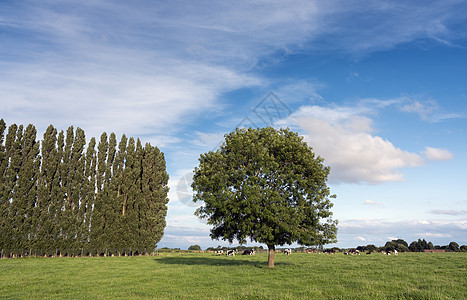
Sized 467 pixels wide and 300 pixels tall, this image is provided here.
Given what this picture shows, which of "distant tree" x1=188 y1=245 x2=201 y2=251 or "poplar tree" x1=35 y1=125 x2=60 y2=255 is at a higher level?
"poplar tree" x1=35 y1=125 x2=60 y2=255

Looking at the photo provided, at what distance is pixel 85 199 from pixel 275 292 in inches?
2159

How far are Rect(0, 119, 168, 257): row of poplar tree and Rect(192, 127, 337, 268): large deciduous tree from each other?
114 ft

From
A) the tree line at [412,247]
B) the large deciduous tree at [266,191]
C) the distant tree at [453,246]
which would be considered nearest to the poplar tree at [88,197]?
the large deciduous tree at [266,191]

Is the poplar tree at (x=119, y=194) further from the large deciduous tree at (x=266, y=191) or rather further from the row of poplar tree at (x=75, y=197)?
the large deciduous tree at (x=266, y=191)

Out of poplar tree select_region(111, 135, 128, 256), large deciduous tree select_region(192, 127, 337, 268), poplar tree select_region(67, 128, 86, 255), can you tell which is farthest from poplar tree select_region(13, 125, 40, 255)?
large deciduous tree select_region(192, 127, 337, 268)

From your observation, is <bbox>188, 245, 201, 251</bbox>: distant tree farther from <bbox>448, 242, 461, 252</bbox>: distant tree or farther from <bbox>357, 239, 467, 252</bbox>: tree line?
<bbox>448, 242, 461, 252</bbox>: distant tree

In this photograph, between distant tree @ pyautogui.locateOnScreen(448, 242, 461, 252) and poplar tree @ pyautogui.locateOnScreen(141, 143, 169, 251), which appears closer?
poplar tree @ pyautogui.locateOnScreen(141, 143, 169, 251)

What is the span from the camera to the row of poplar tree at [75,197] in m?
57.8

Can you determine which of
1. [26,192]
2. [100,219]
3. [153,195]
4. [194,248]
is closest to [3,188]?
[26,192]

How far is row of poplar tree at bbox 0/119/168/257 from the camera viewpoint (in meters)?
57.8

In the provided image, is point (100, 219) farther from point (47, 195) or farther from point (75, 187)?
point (47, 195)

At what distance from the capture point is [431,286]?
2053 cm

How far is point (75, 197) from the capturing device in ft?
208

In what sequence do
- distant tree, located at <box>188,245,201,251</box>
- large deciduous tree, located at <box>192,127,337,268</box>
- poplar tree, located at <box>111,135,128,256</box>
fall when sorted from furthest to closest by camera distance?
distant tree, located at <box>188,245,201,251</box> → poplar tree, located at <box>111,135,128,256</box> → large deciduous tree, located at <box>192,127,337,268</box>
